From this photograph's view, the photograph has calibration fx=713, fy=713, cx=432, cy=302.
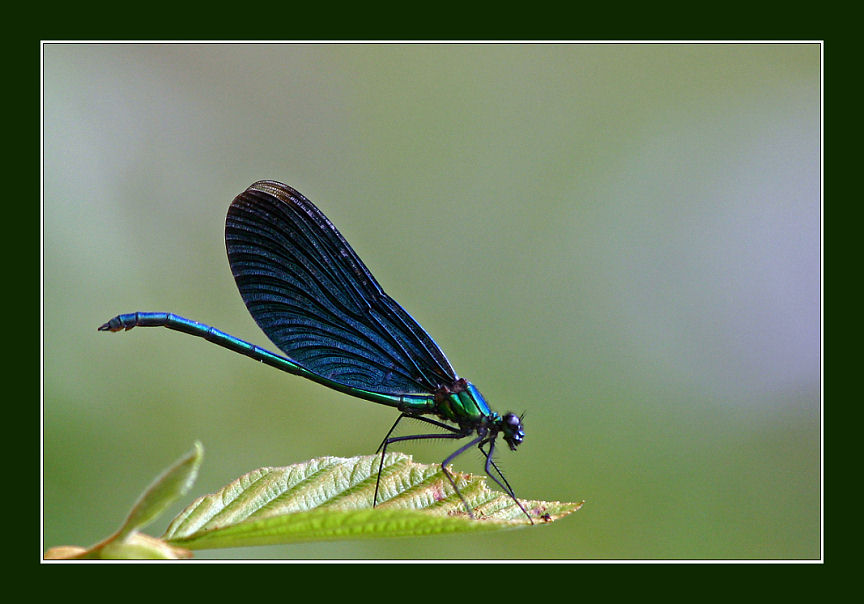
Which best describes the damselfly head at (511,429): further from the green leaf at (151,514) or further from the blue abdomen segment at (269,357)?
the green leaf at (151,514)

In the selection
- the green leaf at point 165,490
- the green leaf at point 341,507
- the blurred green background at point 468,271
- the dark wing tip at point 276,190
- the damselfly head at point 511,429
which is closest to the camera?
the green leaf at point 165,490

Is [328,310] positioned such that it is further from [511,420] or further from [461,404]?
[511,420]

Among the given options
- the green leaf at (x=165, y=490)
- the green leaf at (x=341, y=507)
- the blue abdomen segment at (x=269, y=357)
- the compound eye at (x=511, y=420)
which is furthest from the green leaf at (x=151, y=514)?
the compound eye at (x=511, y=420)

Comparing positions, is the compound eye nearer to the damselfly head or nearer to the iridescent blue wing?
the damselfly head

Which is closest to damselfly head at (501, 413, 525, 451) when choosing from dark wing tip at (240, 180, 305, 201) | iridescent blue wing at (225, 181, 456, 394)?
iridescent blue wing at (225, 181, 456, 394)

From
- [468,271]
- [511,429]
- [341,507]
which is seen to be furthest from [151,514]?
[468,271]

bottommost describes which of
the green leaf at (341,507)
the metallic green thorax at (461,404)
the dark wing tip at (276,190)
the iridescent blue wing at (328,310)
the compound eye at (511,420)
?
the green leaf at (341,507)
